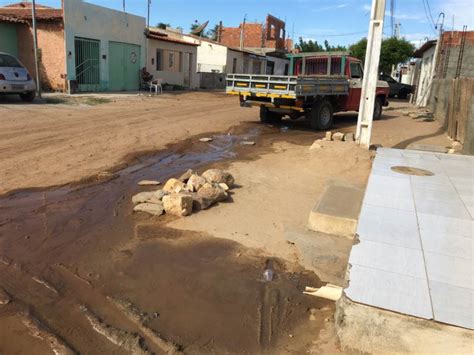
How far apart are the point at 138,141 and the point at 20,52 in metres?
13.9

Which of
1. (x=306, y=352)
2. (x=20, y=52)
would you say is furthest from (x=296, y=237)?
(x=20, y=52)

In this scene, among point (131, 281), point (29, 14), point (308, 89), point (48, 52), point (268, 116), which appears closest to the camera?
point (131, 281)

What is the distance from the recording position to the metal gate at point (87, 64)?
2078 cm

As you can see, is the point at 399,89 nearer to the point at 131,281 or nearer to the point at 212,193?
the point at 212,193

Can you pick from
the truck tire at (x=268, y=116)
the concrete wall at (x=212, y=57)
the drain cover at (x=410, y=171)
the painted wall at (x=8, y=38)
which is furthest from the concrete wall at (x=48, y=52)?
the concrete wall at (x=212, y=57)

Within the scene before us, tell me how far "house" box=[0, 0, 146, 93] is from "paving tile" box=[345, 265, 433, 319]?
61.9 feet

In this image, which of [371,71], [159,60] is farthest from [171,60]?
[371,71]

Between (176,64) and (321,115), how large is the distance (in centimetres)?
1800

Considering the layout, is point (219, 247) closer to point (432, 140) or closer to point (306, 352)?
point (306, 352)

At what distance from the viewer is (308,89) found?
40.8 ft

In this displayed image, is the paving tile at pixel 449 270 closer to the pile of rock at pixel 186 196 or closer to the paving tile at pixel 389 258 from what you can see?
the paving tile at pixel 389 258

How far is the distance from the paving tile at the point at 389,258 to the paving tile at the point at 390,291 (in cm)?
8

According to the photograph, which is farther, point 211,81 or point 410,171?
point 211,81

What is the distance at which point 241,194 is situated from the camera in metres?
6.75
